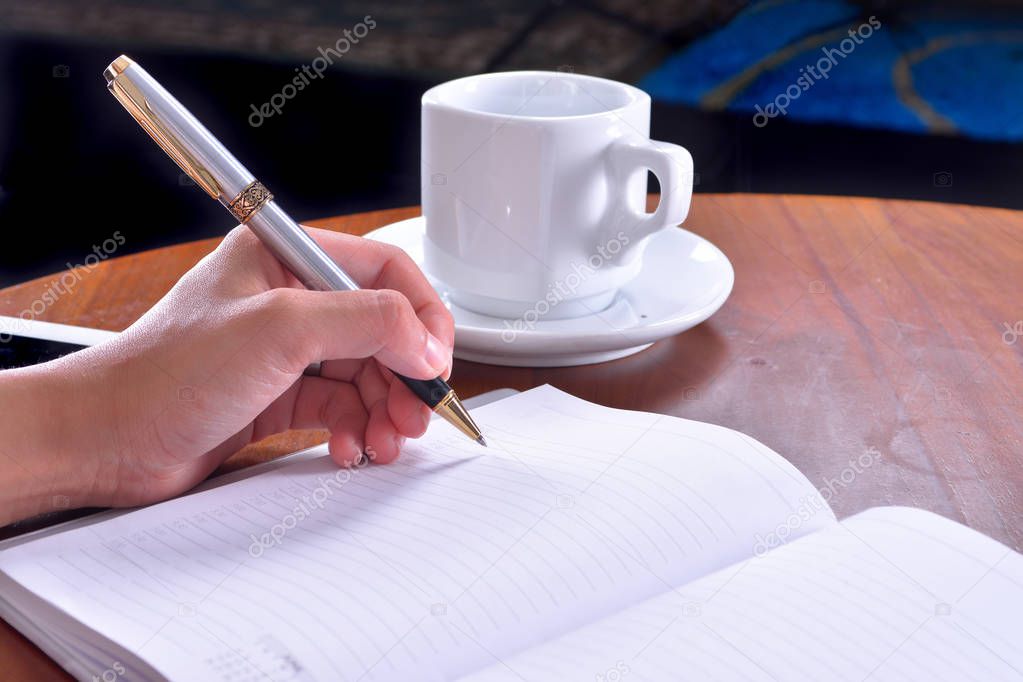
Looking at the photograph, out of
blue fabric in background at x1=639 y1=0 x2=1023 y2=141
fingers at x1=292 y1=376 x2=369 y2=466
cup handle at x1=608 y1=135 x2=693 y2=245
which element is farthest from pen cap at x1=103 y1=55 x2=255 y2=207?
blue fabric in background at x1=639 y1=0 x2=1023 y2=141

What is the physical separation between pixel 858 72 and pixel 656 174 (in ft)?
3.72

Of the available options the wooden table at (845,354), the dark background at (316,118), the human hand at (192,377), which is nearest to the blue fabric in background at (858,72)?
the dark background at (316,118)

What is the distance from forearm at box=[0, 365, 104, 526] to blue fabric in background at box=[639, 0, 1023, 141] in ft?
4.17

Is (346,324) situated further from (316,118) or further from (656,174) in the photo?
(316,118)

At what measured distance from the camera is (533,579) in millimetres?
391

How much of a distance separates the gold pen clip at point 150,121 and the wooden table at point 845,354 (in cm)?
14

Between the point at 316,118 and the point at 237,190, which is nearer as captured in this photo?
the point at 237,190

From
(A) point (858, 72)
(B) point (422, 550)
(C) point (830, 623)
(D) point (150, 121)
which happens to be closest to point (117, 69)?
(D) point (150, 121)

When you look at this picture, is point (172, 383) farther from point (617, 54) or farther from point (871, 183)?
point (871, 183)

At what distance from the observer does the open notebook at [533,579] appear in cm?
35

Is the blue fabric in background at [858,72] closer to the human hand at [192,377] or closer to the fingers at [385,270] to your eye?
the fingers at [385,270]

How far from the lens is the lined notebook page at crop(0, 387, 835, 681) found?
36 cm

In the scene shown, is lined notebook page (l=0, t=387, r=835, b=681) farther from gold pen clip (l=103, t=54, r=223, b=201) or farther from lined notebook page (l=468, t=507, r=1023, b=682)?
gold pen clip (l=103, t=54, r=223, b=201)

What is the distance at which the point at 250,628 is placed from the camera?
36 centimetres
